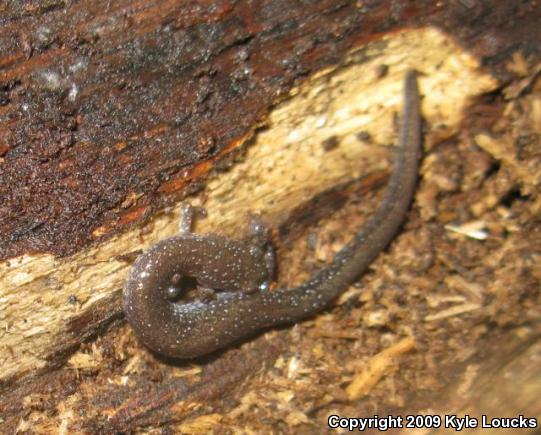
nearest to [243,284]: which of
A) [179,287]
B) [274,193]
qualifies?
[179,287]

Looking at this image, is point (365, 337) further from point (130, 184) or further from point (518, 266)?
point (130, 184)

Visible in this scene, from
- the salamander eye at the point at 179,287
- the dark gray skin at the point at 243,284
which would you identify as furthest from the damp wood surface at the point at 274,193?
the salamander eye at the point at 179,287

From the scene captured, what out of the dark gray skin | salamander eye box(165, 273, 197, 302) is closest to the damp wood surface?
the dark gray skin

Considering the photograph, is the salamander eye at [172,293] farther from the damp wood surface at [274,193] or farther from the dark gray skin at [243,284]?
the damp wood surface at [274,193]

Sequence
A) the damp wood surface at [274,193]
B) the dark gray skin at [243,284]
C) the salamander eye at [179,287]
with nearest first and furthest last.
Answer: the damp wood surface at [274,193] < the dark gray skin at [243,284] < the salamander eye at [179,287]

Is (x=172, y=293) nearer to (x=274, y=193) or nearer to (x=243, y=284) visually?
(x=243, y=284)

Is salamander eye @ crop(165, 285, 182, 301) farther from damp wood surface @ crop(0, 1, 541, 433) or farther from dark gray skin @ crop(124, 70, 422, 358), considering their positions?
damp wood surface @ crop(0, 1, 541, 433)

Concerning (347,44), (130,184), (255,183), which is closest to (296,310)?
(255,183)
